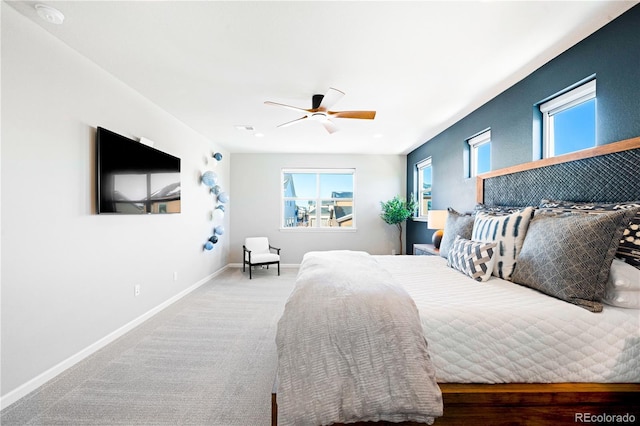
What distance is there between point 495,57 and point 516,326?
209 cm

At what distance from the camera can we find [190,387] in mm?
1818

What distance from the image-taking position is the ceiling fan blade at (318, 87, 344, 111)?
7.65ft

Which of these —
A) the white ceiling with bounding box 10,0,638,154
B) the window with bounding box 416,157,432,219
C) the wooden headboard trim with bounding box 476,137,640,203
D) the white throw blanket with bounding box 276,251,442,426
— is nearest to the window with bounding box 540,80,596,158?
the wooden headboard trim with bounding box 476,137,640,203

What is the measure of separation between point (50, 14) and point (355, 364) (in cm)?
274

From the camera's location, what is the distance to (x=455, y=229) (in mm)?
2637

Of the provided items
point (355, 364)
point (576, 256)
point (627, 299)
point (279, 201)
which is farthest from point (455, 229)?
point (279, 201)

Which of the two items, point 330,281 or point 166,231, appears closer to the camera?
point 330,281

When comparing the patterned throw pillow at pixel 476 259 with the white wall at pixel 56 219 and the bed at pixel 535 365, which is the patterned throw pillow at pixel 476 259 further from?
the white wall at pixel 56 219

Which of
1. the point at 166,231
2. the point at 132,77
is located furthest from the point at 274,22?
the point at 166,231

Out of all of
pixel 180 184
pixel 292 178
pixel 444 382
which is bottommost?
pixel 444 382

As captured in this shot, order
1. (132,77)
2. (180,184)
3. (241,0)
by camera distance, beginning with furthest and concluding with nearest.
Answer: (180,184)
(132,77)
(241,0)

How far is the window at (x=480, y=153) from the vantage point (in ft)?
10.8

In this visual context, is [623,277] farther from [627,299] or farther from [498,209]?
[498,209]

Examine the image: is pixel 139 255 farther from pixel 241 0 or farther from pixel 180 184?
pixel 241 0
